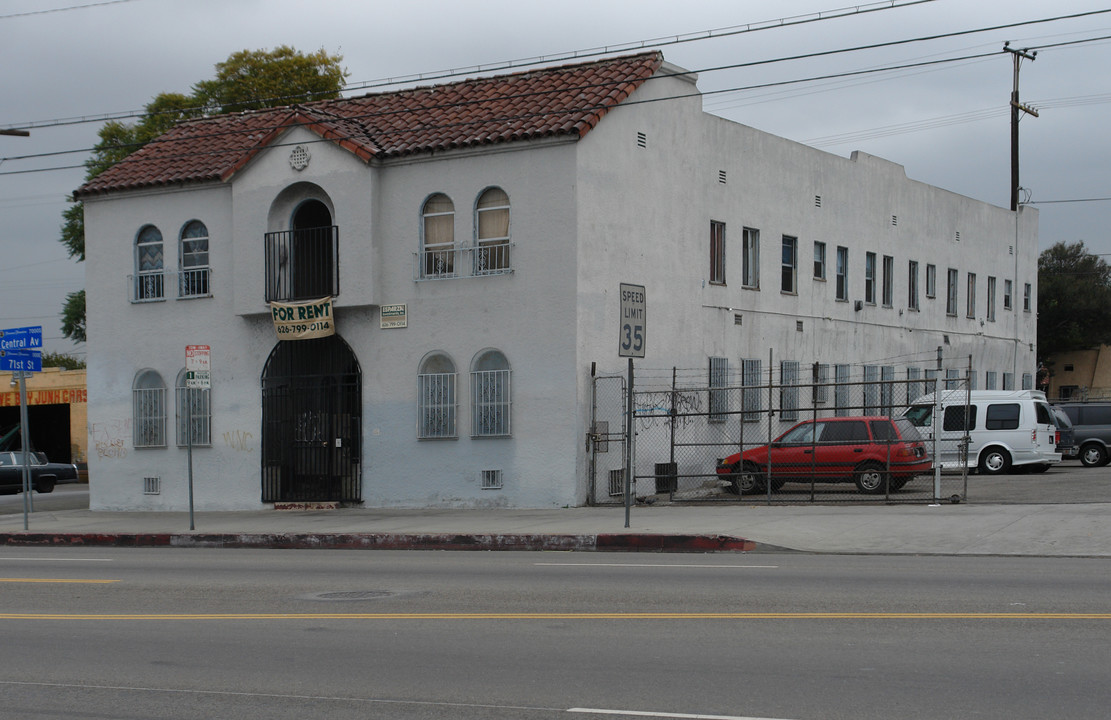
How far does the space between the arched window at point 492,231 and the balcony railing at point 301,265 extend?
10.4ft

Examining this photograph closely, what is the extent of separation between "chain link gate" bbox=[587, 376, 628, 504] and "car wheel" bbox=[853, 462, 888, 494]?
4.53 m

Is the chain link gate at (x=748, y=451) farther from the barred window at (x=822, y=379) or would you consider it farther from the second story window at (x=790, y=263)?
the barred window at (x=822, y=379)

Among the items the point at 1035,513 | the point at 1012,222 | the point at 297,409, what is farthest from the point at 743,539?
the point at 1012,222

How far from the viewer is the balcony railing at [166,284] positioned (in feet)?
89.0

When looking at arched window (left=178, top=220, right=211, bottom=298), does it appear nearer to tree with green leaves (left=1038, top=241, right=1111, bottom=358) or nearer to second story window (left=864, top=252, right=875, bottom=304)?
second story window (left=864, top=252, right=875, bottom=304)

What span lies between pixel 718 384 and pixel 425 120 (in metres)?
8.35

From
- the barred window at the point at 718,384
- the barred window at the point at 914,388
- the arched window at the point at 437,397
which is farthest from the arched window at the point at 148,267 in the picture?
the barred window at the point at 914,388

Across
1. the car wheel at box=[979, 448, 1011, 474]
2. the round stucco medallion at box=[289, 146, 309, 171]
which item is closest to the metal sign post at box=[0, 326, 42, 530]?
the round stucco medallion at box=[289, 146, 309, 171]

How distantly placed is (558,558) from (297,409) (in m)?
10.8

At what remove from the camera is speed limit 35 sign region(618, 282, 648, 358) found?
58.4 ft

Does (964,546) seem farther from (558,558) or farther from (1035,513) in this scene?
(558,558)

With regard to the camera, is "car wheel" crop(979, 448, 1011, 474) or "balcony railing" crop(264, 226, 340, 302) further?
"car wheel" crop(979, 448, 1011, 474)

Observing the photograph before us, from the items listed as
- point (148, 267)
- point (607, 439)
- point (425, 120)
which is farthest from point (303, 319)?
point (607, 439)

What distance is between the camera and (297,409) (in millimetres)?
25750
